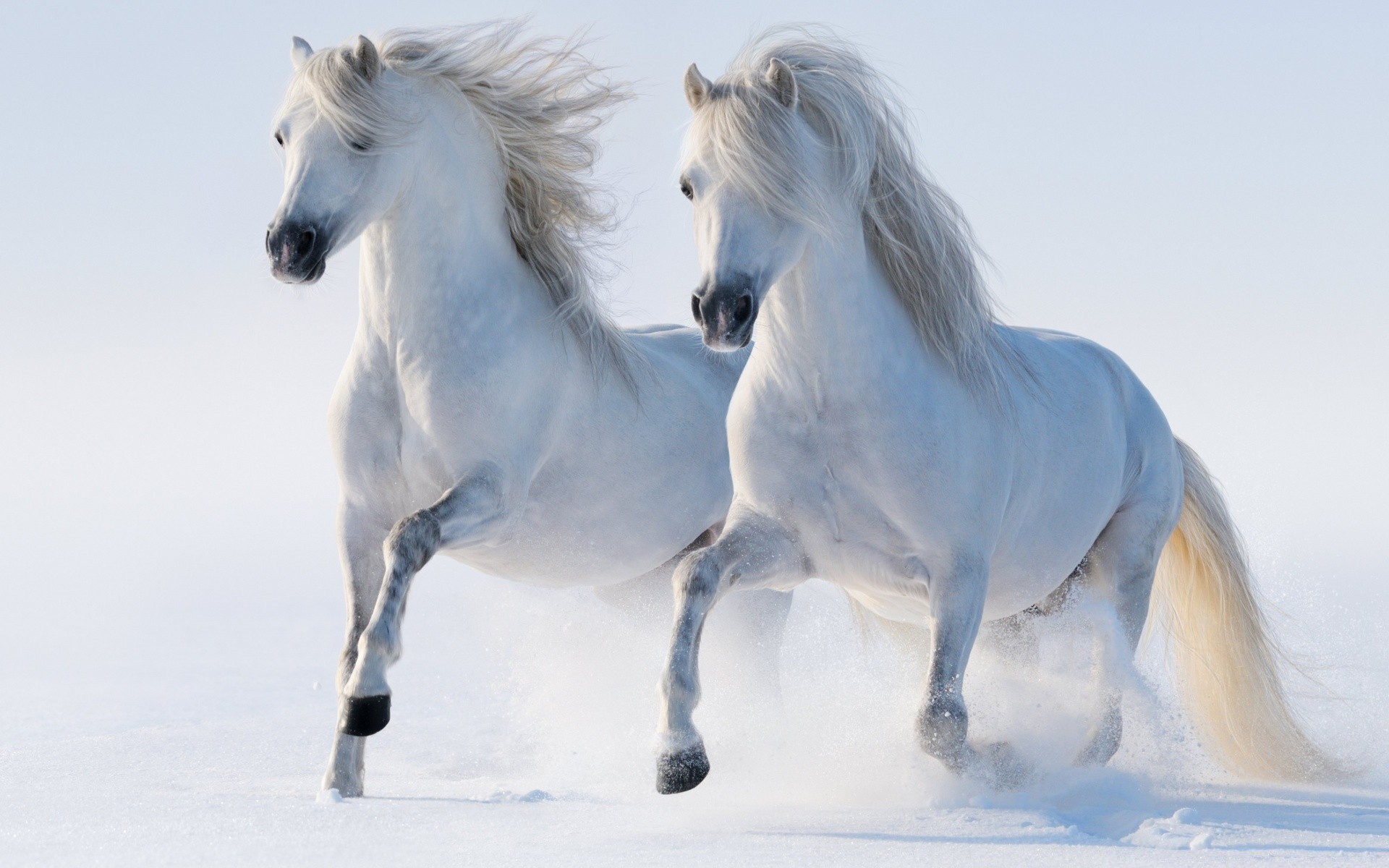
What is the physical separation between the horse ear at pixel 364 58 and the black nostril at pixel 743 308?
1.80m

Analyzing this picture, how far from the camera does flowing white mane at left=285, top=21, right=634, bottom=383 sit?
195 inches

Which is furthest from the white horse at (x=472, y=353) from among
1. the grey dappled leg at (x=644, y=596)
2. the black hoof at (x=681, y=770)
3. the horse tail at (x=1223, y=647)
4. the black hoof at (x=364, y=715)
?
the horse tail at (x=1223, y=647)

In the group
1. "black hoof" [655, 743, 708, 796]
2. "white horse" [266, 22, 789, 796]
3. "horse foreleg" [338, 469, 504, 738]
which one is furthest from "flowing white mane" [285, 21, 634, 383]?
"black hoof" [655, 743, 708, 796]

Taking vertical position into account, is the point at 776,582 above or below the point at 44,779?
above

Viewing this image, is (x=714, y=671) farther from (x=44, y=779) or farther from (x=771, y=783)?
Result: (x=44, y=779)

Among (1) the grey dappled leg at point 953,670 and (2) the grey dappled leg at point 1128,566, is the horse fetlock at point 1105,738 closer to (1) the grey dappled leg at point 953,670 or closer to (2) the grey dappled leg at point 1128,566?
(2) the grey dappled leg at point 1128,566

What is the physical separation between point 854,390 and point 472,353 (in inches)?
57.6

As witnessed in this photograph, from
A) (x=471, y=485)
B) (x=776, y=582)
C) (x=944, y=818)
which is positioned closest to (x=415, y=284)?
(x=471, y=485)

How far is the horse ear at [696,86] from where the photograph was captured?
3957 millimetres

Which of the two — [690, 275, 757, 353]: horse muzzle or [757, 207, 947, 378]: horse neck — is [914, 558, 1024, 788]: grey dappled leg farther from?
[690, 275, 757, 353]: horse muzzle

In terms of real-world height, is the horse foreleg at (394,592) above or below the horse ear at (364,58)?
below

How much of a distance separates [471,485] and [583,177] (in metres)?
1.52

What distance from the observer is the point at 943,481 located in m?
4.02

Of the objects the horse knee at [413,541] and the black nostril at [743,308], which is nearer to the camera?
the black nostril at [743,308]
